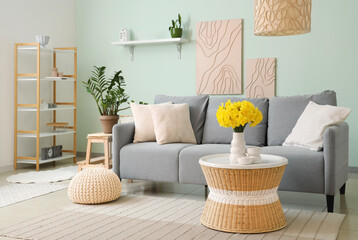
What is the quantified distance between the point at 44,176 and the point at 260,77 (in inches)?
113

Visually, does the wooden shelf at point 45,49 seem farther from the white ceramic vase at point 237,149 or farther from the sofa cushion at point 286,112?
the white ceramic vase at point 237,149

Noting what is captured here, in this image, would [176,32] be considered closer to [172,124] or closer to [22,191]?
[172,124]

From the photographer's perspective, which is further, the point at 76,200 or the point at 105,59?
the point at 105,59

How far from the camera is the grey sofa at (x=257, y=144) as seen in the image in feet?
12.3

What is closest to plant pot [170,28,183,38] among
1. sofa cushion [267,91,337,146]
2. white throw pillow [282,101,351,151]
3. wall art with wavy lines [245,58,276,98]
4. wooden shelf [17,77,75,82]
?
wall art with wavy lines [245,58,276,98]

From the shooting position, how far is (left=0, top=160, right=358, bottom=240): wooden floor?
3510 mm

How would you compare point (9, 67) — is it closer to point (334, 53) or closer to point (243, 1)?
point (243, 1)

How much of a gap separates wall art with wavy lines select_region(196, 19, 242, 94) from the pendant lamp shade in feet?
7.70

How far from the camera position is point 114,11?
6.78m

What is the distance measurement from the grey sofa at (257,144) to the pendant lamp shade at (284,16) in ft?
2.83

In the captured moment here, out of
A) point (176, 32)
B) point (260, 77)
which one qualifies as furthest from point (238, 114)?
point (176, 32)

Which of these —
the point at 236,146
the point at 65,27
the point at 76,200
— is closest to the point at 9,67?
the point at 65,27

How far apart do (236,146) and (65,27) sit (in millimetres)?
4372

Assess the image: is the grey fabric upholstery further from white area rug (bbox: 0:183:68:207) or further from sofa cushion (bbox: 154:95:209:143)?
white area rug (bbox: 0:183:68:207)
